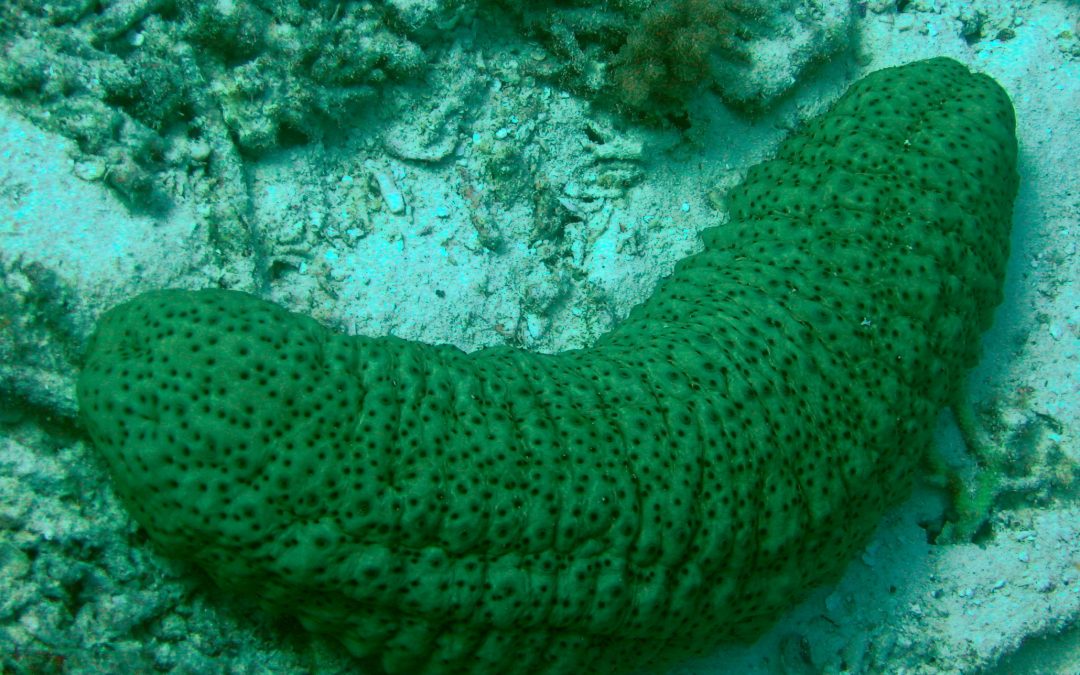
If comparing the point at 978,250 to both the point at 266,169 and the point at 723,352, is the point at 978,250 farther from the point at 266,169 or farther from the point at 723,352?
the point at 266,169

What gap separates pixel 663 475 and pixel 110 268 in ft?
7.75

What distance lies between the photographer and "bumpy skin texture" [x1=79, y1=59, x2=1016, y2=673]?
2418 millimetres

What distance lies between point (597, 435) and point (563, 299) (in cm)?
118

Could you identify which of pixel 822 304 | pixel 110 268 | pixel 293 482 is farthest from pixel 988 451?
pixel 110 268

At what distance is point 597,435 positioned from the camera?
276 centimetres

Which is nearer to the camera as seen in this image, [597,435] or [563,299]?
[597,435]

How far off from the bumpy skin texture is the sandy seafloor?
29 cm

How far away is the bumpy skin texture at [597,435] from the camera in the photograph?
2.42 meters

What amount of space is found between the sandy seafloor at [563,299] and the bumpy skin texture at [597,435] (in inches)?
11.6

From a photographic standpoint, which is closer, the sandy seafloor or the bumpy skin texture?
the bumpy skin texture

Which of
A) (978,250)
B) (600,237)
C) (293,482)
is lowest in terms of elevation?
(293,482)

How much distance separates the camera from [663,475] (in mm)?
2752

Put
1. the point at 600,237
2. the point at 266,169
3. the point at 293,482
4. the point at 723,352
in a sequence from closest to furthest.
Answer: the point at 293,482, the point at 723,352, the point at 266,169, the point at 600,237

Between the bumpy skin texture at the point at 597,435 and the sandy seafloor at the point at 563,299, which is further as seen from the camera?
the sandy seafloor at the point at 563,299
